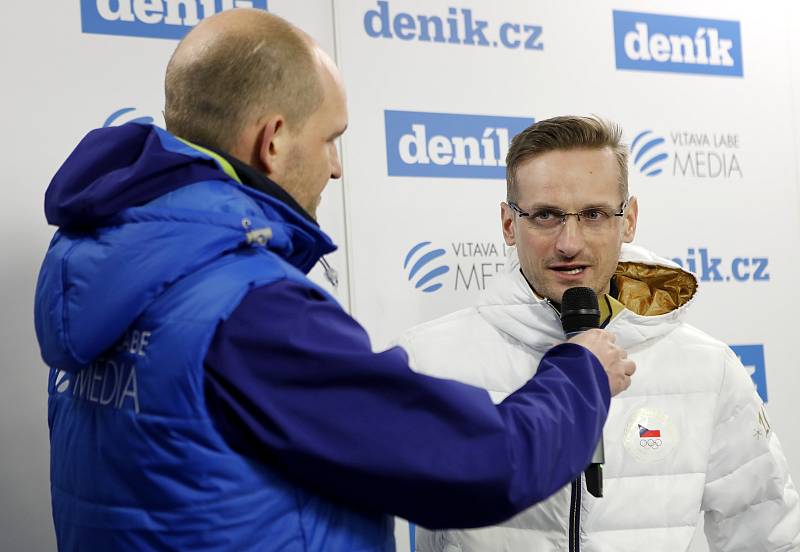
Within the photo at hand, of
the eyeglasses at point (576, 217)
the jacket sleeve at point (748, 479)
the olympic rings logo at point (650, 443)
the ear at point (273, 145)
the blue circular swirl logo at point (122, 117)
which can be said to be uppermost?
the blue circular swirl logo at point (122, 117)

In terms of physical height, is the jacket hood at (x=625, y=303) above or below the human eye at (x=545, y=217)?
below

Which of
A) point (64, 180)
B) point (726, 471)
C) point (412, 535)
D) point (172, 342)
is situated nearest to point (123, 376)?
point (172, 342)

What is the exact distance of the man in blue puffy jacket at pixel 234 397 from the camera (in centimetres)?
102

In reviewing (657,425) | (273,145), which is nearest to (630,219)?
(657,425)

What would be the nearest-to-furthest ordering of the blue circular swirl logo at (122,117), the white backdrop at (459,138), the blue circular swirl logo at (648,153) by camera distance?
the white backdrop at (459,138) → the blue circular swirl logo at (122,117) → the blue circular swirl logo at (648,153)

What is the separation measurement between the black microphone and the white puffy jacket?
263 millimetres

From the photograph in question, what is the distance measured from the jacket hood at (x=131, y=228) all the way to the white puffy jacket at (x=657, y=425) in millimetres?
774

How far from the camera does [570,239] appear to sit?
1.83 metres

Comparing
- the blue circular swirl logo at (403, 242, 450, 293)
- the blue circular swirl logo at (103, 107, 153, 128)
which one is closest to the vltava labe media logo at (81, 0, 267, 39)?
the blue circular swirl logo at (103, 107, 153, 128)

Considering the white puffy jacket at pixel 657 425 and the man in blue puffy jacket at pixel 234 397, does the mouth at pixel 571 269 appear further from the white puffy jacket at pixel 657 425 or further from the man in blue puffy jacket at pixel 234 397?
the man in blue puffy jacket at pixel 234 397

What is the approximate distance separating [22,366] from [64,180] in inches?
39.6

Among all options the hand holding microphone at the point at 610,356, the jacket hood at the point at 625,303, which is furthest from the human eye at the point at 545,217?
the hand holding microphone at the point at 610,356

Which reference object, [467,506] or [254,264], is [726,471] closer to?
[467,506]

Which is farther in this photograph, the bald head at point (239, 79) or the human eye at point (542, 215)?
the human eye at point (542, 215)
